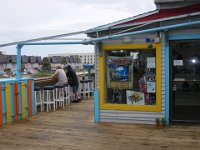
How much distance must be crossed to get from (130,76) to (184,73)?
129 cm

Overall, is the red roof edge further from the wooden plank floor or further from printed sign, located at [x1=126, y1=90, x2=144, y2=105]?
the wooden plank floor

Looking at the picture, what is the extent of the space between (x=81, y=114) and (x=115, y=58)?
7.55 ft

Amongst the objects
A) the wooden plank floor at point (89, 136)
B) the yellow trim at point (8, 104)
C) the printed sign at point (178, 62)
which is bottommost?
the wooden plank floor at point (89, 136)

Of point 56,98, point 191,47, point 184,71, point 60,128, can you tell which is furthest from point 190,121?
point 56,98

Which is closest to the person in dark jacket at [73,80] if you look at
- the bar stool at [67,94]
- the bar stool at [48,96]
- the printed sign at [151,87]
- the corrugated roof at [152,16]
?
the bar stool at [67,94]

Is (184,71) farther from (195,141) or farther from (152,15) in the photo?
(195,141)

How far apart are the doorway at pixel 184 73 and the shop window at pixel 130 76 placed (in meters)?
0.45

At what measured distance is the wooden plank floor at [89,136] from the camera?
6289 millimetres

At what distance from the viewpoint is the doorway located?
26.1ft

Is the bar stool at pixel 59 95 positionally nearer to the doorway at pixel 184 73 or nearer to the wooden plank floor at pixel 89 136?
the wooden plank floor at pixel 89 136

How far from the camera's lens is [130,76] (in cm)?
830

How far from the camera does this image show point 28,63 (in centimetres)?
1861

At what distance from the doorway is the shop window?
45cm

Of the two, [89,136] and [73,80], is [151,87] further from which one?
[73,80]
